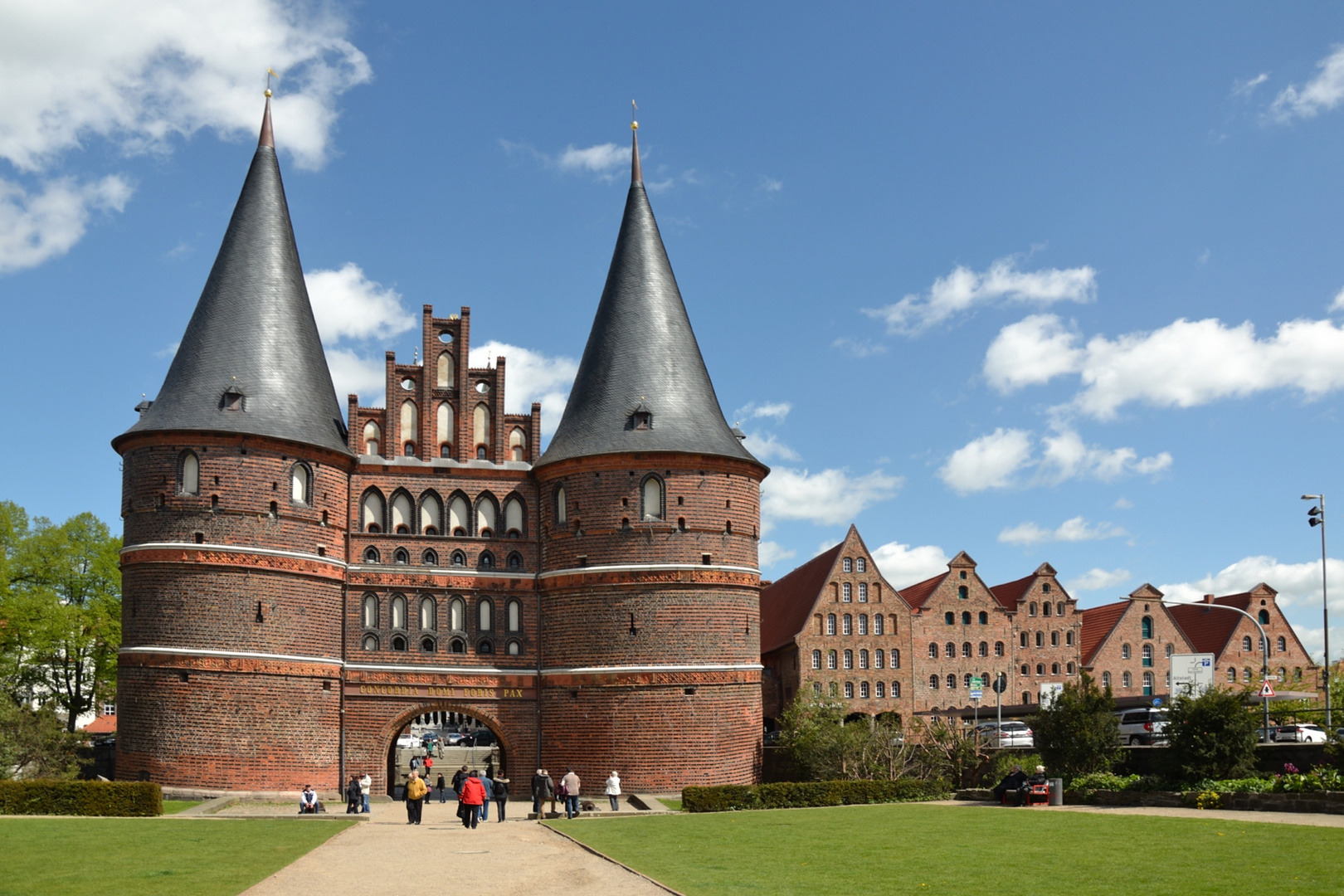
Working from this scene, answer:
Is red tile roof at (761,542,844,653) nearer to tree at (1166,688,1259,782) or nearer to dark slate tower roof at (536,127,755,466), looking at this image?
dark slate tower roof at (536,127,755,466)

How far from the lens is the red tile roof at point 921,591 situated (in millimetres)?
63156

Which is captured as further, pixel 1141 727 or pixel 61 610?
pixel 61 610

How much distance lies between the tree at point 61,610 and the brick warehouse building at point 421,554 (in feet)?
52.6

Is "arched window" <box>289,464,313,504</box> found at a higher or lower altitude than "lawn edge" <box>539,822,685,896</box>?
higher

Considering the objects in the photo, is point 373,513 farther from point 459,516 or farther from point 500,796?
point 500,796

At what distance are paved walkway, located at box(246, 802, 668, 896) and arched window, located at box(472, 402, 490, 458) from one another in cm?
1439

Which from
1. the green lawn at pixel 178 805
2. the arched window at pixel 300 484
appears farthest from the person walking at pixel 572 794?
the arched window at pixel 300 484

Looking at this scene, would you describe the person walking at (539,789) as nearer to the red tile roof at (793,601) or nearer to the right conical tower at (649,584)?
the right conical tower at (649,584)

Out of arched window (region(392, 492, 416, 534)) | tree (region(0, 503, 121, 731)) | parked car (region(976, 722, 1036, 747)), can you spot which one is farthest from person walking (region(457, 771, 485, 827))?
tree (region(0, 503, 121, 731))

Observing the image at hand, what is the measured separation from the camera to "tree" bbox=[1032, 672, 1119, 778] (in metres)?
30.4

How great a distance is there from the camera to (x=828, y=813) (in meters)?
27.8

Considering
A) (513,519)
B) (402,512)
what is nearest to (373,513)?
(402,512)

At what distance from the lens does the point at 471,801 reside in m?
26.7

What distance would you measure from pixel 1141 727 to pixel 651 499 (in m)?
22.1
